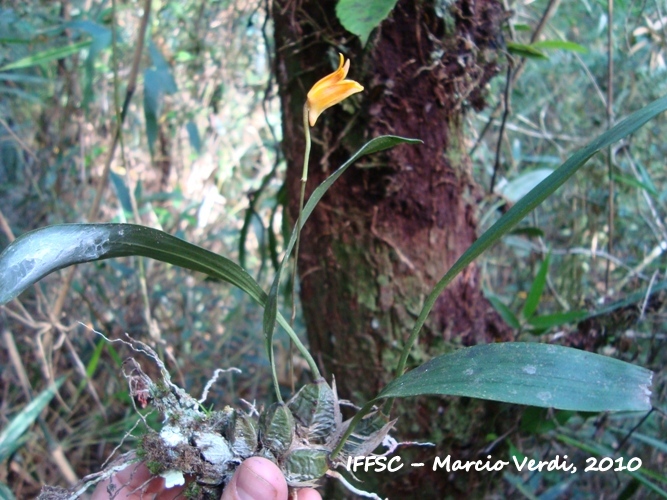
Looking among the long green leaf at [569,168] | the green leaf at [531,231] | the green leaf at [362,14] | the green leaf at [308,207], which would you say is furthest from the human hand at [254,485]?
the green leaf at [531,231]

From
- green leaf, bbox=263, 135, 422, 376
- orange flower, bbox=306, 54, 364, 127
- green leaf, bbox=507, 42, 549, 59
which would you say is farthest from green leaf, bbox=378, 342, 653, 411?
green leaf, bbox=507, 42, 549, 59

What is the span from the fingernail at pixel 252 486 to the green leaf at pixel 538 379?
14 centimetres

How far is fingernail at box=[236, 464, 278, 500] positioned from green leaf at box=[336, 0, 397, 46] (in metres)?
0.46

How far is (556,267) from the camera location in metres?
1.44

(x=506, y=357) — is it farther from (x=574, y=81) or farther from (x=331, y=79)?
(x=574, y=81)

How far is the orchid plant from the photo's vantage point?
0.35m

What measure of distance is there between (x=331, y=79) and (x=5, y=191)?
142 cm

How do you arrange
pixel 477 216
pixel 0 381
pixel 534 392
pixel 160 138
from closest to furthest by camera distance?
1. pixel 534 392
2. pixel 477 216
3. pixel 0 381
4. pixel 160 138

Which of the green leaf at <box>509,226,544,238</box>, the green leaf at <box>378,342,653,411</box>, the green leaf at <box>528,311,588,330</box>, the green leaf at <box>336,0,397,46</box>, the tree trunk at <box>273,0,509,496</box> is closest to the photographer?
the green leaf at <box>378,342,653,411</box>

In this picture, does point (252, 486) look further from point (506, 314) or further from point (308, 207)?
point (506, 314)

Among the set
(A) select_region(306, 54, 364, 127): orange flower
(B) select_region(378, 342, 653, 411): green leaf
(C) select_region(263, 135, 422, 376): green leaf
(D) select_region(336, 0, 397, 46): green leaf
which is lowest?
(B) select_region(378, 342, 653, 411): green leaf

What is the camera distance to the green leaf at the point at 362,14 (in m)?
0.57

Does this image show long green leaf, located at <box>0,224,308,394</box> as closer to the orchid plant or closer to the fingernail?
the orchid plant

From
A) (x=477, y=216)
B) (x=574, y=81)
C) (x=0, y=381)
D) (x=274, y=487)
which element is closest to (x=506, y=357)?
(x=274, y=487)
